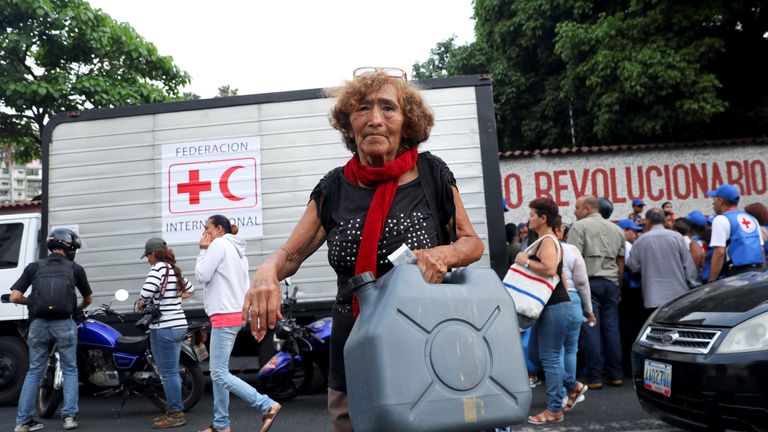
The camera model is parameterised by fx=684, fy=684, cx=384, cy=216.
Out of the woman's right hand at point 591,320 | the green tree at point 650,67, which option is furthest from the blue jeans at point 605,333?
the green tree at point 650,67

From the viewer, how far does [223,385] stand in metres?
5.34

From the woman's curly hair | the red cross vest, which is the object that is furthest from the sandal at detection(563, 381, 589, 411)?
the woman's curly hair

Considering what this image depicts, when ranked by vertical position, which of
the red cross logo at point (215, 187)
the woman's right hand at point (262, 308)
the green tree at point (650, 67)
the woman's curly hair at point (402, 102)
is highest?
the green tree at point (650, 67)

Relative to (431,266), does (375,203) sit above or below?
above

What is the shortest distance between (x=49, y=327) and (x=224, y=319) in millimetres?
1851

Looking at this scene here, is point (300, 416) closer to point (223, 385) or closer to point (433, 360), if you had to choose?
point (223, 385)

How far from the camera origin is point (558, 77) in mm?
19812

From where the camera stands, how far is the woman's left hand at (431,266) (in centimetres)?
170

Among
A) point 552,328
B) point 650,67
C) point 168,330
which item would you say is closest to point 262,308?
point 552,328

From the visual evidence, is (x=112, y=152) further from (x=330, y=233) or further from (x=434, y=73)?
(x=434, y=73)

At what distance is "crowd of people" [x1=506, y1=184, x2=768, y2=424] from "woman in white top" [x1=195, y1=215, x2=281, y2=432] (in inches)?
88.6

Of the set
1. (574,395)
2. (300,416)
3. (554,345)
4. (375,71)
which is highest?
(375,71)

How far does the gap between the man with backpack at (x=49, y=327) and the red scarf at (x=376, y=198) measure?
15.8 ft

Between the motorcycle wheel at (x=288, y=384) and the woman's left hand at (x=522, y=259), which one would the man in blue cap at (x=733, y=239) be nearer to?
the woman's left hand at (x=522, y=259)
